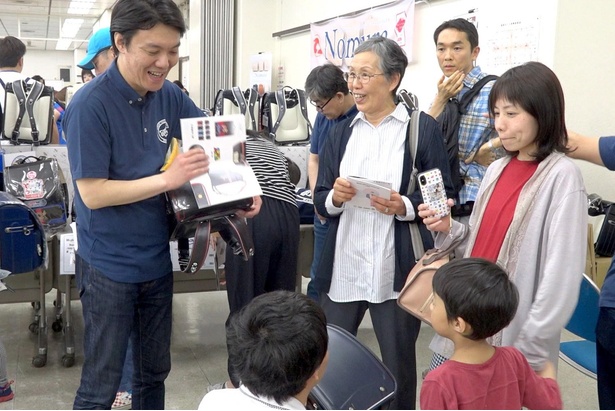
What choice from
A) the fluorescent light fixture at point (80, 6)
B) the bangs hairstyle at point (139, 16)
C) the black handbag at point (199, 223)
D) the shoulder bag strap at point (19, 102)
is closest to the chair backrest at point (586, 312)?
the black handbag at point (199, 223)

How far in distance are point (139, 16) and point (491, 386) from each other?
126cm

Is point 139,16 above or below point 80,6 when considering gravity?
below

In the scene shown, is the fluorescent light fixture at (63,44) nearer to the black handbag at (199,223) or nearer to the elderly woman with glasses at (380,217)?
the elderly woman with glasses at (380,217)

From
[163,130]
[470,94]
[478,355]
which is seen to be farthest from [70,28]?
[478,355]

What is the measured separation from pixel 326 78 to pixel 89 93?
1646mm

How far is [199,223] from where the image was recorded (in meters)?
1.96

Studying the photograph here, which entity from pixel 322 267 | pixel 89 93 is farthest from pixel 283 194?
pixel 89 93

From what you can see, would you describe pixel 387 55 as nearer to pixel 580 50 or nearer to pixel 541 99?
pixel 541 99

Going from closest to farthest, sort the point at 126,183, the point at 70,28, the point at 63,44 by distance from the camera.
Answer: the point at 126,183 → the point at 70,28 → the point at 63,44

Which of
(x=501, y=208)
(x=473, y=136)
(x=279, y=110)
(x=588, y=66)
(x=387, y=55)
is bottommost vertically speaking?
(x=501, y=208)

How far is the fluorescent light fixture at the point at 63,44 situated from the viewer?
2477cm

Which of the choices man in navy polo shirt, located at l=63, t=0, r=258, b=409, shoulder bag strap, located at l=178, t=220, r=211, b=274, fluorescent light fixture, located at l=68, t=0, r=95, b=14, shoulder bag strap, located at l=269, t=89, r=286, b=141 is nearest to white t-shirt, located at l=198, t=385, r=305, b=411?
man in navy polo shirt, located at l=63, t=0, r=258, b=409

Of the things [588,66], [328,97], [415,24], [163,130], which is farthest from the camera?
[415,24]

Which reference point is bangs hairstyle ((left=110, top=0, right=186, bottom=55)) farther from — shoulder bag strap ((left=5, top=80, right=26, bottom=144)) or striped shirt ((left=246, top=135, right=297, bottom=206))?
shoulder bag strap ((left=5, top=80, right=26, bottom=144))
